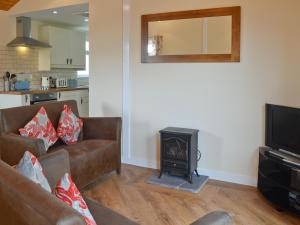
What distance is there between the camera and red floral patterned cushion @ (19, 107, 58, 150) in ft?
10.1

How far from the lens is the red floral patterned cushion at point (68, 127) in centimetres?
337

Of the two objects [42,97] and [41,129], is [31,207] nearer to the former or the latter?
[41,129]

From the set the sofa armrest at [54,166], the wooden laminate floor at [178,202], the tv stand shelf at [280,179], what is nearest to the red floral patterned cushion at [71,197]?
the sofa armrest at [54,166]

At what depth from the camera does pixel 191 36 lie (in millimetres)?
3561

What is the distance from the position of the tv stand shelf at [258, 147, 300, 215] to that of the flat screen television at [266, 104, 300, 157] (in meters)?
0.09

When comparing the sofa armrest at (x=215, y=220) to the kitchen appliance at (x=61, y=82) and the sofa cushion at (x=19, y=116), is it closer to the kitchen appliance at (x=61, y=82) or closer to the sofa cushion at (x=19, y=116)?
the sofa cushion at (x=19, y=116)

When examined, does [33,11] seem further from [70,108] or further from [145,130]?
[145,130]

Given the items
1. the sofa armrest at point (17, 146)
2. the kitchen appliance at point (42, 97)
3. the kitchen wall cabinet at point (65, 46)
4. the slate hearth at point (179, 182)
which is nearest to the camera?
the sofa armrest at point (17, 146)

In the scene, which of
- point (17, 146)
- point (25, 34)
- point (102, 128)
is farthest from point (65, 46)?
point (17, 146)

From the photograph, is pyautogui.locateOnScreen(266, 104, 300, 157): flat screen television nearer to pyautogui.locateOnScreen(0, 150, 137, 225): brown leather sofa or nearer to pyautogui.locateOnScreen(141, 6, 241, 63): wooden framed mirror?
pyautogui.locateOnScreen(141, 6, 241, 63): wooden framed mirror

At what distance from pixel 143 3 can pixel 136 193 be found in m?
2.32

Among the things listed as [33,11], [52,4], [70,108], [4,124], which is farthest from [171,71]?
[33,11]

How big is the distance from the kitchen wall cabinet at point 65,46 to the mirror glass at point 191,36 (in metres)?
2.94

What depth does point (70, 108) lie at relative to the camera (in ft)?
12.1
